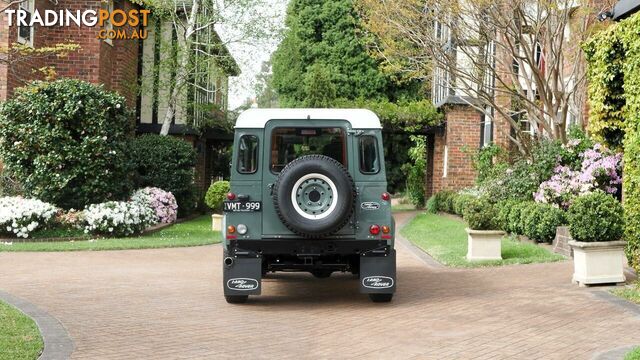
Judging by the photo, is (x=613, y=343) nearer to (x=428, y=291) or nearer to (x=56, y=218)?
(x=428, y=291)

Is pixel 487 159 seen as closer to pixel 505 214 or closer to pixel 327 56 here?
pixel 505 214

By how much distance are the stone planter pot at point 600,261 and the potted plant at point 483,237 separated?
3.26 metres

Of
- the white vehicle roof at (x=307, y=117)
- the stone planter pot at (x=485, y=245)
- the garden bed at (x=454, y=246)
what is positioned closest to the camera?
the white vehicle roof at (x=307, y=117)

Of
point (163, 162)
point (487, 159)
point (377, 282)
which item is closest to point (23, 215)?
point (163, 162)

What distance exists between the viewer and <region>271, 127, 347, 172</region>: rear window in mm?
9938

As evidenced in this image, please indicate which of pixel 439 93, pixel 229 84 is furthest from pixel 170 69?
pixel 439 93

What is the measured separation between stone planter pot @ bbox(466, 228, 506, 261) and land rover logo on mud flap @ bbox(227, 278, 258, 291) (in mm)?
5881

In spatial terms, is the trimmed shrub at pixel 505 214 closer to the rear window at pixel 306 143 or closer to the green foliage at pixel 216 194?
the green foliage at pixel 216 194

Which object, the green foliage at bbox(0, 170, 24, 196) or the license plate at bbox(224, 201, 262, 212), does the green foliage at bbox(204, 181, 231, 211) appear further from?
the license plate at bbox(224, 201, 262, 212)

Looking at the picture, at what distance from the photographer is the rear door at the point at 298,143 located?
32.1 feet

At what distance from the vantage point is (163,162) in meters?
25.8

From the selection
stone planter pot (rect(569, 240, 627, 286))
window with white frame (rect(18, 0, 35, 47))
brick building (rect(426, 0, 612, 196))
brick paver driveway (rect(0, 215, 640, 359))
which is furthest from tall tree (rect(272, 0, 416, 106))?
stone planter pot (rect(569, 240, 627, 286))

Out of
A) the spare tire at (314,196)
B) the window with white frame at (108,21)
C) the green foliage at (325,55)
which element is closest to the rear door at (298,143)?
the spare tire at (314,196)

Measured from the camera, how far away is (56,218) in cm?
1892
